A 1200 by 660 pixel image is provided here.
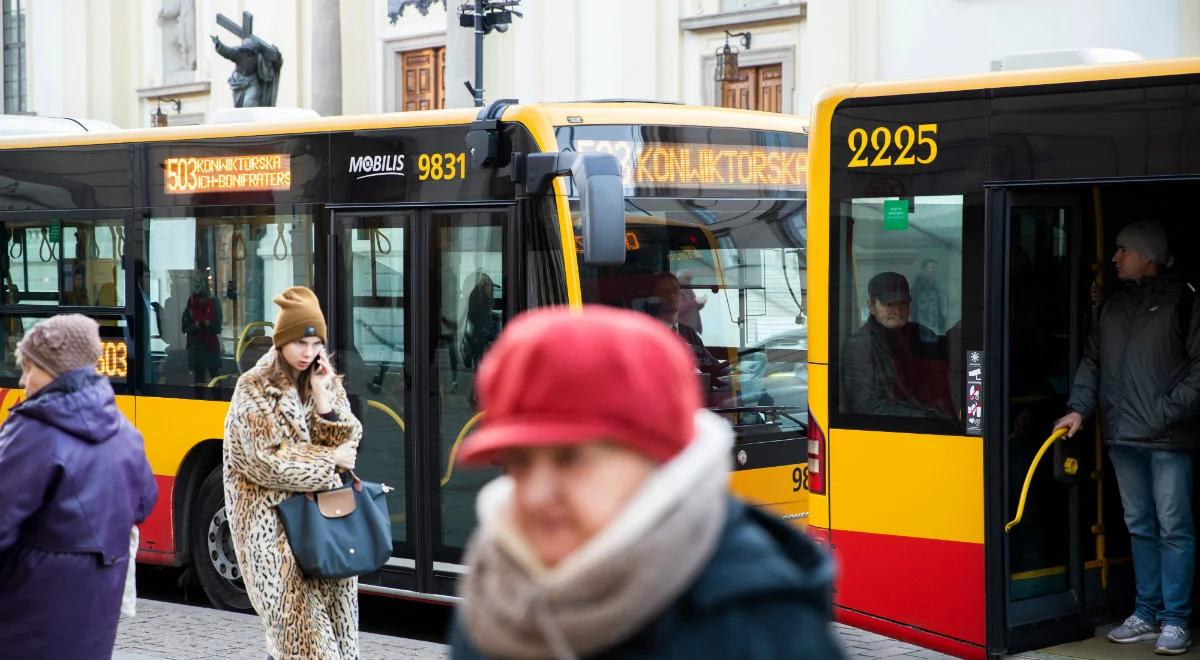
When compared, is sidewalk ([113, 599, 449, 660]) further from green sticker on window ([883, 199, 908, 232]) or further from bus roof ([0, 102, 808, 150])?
green sticker on window ([883, 199, 908, 232])

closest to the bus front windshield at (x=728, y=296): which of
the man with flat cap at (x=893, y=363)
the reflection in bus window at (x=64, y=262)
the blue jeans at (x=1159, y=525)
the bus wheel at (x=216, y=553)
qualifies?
the man with flat cap at (x=893, y=363)

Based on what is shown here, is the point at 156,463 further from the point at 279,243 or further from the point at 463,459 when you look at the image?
the point at 463,459

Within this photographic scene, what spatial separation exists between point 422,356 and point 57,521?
12.6ft

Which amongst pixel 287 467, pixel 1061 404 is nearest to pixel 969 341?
pixel 1061 404

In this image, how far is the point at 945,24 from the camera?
2047 cm

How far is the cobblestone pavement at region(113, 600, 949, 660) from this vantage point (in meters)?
7.96

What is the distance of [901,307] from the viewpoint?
6.88 metres

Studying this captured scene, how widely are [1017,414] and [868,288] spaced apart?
0.76 meters

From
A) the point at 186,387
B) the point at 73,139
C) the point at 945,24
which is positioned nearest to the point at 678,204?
the point at 186,387

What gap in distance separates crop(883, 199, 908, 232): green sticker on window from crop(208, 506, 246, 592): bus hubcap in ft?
13.8

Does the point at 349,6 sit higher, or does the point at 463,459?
the point at 349,6

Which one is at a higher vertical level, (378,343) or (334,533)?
Answer: (378,343)

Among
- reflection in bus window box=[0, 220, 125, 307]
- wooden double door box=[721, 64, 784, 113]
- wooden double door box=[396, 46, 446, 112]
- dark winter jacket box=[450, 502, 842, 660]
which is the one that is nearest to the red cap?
dark winter jacket box=[450, 502, 842, 660]

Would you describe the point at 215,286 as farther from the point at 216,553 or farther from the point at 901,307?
the point at 901,307
